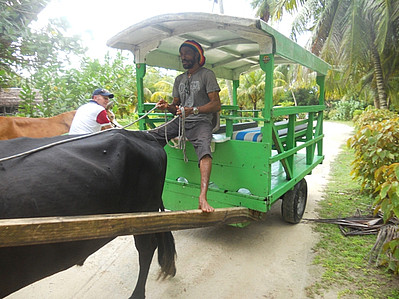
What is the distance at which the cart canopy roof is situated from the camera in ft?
8.70

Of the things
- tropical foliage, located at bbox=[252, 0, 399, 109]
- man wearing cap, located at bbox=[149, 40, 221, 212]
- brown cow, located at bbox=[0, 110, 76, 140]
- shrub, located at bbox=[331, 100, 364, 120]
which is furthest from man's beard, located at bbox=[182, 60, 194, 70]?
shrub, located at bbox=[331, 100, 364, 120]

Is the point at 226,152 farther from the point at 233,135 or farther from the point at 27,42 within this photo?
the point at 27,42

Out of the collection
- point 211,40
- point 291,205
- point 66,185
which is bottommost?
point 291,205

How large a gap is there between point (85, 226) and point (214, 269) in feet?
6.00

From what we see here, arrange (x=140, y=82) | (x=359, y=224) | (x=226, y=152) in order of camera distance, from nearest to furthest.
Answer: (x=226, y=152) → (x=140, y=82) → (x=359, y=224)

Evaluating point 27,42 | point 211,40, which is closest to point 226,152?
point 211,40

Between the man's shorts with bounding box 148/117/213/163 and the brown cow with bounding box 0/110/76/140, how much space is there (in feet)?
6.50

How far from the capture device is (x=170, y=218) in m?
2.00

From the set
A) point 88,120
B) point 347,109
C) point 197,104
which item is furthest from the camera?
point 347,109

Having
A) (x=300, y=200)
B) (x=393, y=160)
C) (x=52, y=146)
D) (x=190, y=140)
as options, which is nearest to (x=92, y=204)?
(x=52, y=146)

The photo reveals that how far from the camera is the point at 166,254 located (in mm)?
2604

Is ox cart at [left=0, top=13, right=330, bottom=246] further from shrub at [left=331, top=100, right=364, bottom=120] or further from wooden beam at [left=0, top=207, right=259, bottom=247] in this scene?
shrub at [left=331, top=100, right=364, bottom=120]

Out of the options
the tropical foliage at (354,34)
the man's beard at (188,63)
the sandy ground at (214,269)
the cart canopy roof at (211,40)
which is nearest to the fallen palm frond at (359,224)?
the sandy ground at (214,269)

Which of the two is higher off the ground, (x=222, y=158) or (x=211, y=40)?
(x=211, y=40)
